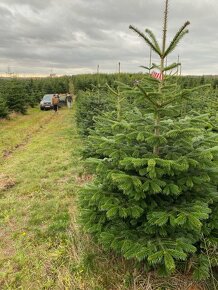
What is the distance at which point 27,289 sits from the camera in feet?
13.3

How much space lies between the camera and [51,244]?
5.08 m

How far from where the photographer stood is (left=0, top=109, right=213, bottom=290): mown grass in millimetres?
3963

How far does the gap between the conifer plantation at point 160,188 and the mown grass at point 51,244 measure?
16.2 inches

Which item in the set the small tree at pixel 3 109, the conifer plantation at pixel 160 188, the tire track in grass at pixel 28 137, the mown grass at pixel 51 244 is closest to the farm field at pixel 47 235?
the mown grass at pixel 51 244

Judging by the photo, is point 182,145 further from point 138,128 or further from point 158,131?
point 138,128

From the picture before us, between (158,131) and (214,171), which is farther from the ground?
(158,131)

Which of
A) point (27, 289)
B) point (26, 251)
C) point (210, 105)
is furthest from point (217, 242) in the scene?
point (210, 105)

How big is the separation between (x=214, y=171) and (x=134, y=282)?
1.64 m

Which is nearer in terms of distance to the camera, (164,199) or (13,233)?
(164,199)

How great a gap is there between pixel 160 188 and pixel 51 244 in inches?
99.8

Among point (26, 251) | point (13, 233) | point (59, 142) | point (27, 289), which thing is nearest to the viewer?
point (27, 289)

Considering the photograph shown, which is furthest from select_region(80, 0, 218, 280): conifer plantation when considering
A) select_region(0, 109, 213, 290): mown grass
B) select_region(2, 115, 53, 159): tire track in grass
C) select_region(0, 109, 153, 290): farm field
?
select_region(2, 115, 53, 159): tire track in grass

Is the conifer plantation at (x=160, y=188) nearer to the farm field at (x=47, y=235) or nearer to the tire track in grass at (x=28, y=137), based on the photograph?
the farm field at (x=47, y=235)

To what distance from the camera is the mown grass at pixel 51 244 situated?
396 cm
